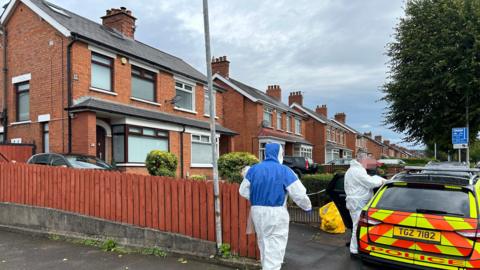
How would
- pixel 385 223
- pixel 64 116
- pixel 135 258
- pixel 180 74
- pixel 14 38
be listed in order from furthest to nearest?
pixel 180 74
pixel 14 38
pixel 64 116
pixel 135 258
pixel 385 223

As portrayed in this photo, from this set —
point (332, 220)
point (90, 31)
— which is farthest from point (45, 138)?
point (332, 220)

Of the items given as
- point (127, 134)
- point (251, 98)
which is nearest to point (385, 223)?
point (127, 134)

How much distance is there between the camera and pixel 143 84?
17.5 meters

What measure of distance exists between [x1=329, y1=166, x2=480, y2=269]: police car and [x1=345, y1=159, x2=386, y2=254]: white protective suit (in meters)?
0.72

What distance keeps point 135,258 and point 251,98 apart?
73.5 feet

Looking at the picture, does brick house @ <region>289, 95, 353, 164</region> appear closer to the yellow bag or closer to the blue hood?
the yellow bag

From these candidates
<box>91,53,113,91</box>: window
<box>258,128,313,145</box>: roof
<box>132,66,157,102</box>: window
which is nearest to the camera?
<box>91,53,113,91</box>: window

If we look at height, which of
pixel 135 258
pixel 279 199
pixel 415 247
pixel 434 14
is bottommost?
pixel 135 258

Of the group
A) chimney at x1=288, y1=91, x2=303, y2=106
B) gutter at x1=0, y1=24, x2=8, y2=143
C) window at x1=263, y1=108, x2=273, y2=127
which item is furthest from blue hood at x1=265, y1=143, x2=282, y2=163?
Answer: chimney at x1=288, y1=91, x2=303, y2=106

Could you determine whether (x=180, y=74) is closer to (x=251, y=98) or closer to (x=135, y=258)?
(x=251, y=98)

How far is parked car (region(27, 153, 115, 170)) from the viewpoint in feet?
35.5

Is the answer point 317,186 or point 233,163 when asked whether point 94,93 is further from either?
point 317,186

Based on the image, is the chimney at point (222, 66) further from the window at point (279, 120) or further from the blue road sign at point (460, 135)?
the blue road sign at point (460, 135)

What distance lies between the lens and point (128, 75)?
1634cm
